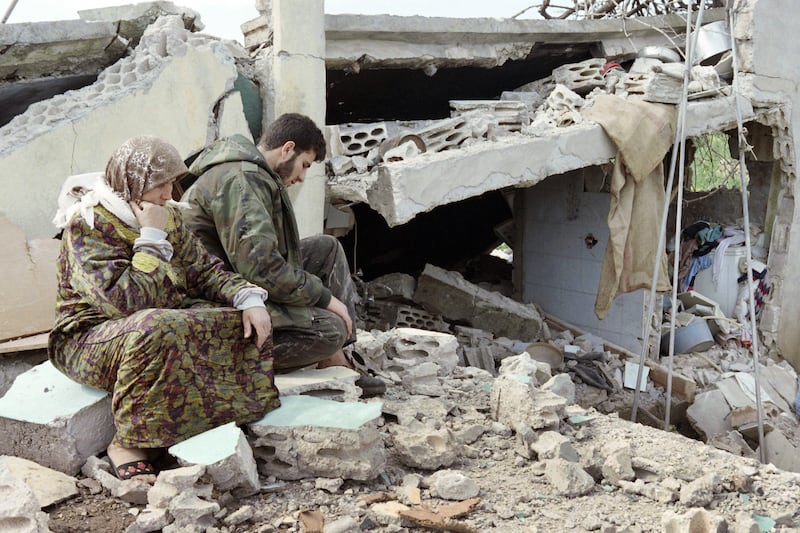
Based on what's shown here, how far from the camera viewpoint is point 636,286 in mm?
6953

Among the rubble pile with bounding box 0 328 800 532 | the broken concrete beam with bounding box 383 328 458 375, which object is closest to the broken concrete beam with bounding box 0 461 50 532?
the rubble pile with bounding box 0 328 800 532

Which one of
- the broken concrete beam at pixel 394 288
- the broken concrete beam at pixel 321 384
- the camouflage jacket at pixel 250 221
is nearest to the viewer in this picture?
the camouflage jacket at pixel 250 221

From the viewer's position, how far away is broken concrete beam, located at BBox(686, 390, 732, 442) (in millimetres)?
7199

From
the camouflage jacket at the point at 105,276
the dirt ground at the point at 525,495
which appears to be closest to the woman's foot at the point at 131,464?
the dirt ground at the point at 525,495

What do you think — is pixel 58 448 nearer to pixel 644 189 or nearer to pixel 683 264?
pixel 644 189

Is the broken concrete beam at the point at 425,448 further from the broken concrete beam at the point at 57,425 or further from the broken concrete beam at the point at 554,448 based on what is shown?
the broken concrete beam at the point at 57,425

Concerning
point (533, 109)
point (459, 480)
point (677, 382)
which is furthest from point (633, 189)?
point (459, 480)

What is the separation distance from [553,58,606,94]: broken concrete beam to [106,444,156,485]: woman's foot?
20.0ft

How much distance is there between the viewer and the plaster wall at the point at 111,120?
4352 mm

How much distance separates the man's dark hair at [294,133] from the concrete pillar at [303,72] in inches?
84.9

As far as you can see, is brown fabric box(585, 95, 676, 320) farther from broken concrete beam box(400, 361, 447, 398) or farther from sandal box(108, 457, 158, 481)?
sandal box(108, 457, 158, 481)

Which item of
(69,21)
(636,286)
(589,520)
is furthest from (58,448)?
(636,286)

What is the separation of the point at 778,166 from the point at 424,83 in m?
4.36

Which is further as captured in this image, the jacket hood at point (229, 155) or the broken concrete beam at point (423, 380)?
the broken concrete beam at point (423, 380)
